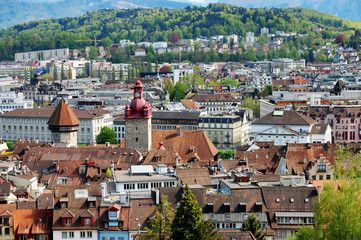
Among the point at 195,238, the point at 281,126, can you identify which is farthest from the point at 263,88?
the point at 195,238

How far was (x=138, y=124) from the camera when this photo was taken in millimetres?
83688

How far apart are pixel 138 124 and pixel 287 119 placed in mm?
24545

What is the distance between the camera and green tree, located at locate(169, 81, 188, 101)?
179m

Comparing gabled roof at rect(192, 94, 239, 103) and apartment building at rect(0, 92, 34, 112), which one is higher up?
gabled roof at rect(192, 94, 239, 103)

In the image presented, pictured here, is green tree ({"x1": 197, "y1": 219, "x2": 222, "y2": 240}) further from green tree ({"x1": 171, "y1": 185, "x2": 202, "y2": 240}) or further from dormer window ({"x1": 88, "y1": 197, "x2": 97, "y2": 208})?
dormer window ({"x1": 88, "y1": 197, "x2": 97, "y2": 208})

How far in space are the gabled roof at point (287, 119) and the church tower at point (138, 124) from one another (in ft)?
71.9

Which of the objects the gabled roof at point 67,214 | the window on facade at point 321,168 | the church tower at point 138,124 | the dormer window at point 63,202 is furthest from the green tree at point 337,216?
the church tower at point 138,124

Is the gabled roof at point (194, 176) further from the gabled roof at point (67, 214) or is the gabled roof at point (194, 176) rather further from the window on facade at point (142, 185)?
the gabled roof at point (67, 214)

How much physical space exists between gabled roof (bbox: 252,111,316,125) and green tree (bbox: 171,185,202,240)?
56.6 metres

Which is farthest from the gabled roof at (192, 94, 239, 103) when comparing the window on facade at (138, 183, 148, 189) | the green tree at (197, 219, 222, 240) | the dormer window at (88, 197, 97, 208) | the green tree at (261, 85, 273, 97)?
the green tree at (197, 219, 222, 240)

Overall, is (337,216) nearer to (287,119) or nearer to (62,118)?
Answer: (62,118)

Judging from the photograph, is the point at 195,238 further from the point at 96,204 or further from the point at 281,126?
the point at 281,126

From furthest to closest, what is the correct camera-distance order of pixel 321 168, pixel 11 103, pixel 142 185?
pixel 11 103 < pixel 321 168 < pixel 142 185

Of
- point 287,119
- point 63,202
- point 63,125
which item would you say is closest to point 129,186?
point 63,202
